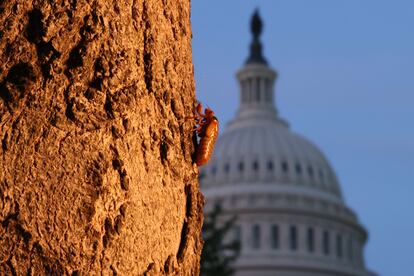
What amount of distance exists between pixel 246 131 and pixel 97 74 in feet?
472

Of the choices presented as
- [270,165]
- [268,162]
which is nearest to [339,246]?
[270,165]

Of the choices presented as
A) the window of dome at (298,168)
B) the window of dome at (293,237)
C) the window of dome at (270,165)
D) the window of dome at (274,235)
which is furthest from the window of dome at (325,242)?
the window of dome at (270,165)

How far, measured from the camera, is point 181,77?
13.9 feet

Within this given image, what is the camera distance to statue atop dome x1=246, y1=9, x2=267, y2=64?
156m

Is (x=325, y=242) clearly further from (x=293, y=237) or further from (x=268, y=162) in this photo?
(x=268, y=162)

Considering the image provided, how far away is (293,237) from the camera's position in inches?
5241

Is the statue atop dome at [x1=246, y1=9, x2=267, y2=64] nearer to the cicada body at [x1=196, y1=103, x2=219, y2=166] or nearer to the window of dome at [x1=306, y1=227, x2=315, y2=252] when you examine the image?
the window of dome at [x1=306, y1=227, x2=315, y2=252]

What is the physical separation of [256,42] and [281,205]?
30798 millimetres

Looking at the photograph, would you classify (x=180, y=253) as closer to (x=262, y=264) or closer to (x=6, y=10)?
(x=6, y=10)

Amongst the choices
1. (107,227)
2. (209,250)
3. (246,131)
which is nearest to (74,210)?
(107,227)

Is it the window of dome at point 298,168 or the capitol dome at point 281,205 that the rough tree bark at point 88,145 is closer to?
the capitol dome at point 281,205

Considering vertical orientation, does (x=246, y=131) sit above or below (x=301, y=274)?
above

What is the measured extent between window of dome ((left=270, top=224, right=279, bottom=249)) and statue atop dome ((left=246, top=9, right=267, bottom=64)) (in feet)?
89.2

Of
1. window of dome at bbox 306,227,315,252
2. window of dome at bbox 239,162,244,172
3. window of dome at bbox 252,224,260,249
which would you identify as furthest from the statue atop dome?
window of dome at bbox 252,224,260,249
